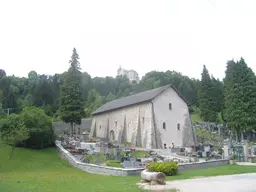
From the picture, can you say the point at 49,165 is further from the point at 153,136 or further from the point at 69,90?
the point at 69,90

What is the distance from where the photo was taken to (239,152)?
22.6 m

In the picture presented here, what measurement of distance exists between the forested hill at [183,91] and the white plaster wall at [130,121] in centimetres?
464

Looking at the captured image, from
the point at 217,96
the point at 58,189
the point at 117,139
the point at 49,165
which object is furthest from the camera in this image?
the point at 217,96

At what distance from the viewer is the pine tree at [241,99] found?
3882 cm

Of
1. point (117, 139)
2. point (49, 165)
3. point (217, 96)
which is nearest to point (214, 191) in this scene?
point (49, 165)

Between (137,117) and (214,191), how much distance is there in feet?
97.5

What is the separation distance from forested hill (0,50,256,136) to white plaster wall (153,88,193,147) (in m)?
7.64

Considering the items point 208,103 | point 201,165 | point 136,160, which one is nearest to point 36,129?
point 136,160

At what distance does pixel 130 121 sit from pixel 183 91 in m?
43.8

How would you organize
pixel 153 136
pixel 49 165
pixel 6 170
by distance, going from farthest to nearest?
pixel 153 136
pixel 49 165
pixel 6 170

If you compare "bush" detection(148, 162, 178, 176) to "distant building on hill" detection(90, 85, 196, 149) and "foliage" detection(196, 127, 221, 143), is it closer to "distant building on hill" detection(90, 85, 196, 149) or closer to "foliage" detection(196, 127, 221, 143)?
"distant building on hill" detection(90, 85, 196, 149)

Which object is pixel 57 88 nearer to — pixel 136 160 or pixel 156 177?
pixel 136 160

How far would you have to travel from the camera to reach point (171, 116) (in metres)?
38.8

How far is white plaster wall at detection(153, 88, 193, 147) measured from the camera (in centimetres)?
3738
